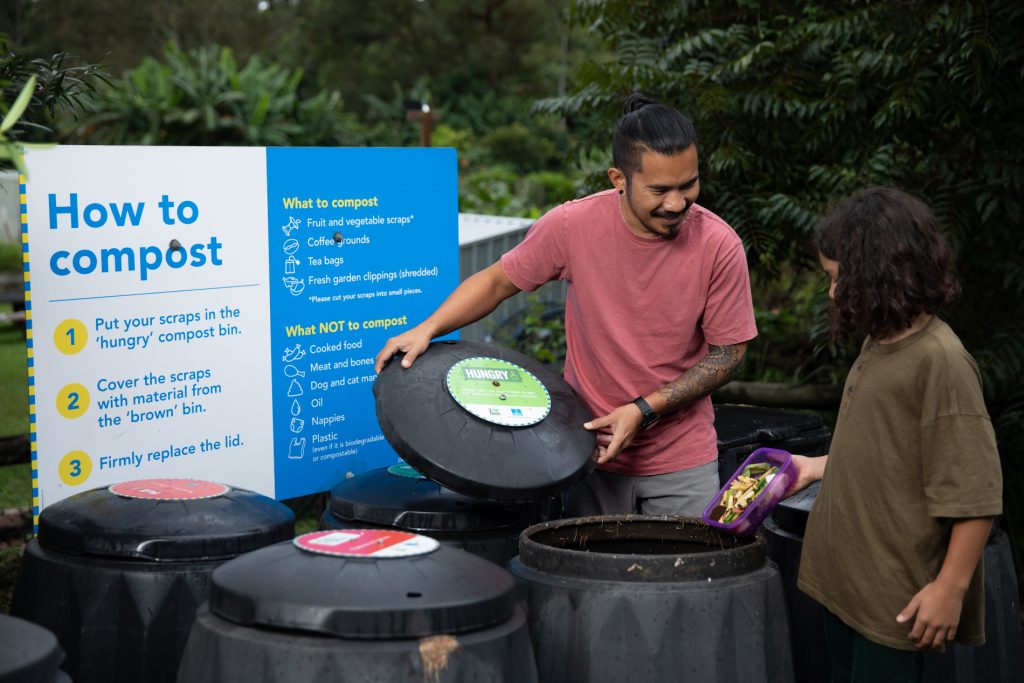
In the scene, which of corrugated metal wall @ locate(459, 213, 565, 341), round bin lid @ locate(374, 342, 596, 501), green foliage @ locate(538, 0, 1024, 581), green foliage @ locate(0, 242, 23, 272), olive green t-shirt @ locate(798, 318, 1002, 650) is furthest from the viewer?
green foliage @ locate(0, 242, 23, 272)

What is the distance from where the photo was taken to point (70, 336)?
3.49m

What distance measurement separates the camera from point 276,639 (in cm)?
210

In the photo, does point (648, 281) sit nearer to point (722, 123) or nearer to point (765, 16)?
point (722, 123)

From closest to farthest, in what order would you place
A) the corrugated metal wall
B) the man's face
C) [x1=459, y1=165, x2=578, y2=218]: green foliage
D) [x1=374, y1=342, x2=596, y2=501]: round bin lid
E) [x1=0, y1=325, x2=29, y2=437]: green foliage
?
[x1=374, y1=342, x2=596, y2=501]: round bin lid
the man's face
the corrugated metal wall
[x1=0, y1=325, x2=29, y2=437]: green foliage
[x1=459, y1=165, x2=578, y2=218]: green foliage

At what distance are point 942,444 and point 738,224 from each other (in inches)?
127

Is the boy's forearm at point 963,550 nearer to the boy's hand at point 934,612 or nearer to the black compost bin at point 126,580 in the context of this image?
the boy's hand at point 934,612

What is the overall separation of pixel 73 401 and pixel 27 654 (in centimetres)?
163

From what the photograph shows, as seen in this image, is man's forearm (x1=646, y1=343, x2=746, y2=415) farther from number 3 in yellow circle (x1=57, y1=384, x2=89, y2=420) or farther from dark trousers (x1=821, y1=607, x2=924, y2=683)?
number 3 in yellow circle (x1=57, y1=384, x2=89, y2=420)

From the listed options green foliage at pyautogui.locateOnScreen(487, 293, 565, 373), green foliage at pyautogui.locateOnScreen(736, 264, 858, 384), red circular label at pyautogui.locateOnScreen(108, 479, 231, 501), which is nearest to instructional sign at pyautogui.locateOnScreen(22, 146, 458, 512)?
red circular label at pyautogui.locateOnScreen(108, 479, 231, 501)

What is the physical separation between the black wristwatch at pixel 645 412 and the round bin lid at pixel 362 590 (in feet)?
3.13

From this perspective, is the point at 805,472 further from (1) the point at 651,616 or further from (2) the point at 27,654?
(2) the point at 27,654

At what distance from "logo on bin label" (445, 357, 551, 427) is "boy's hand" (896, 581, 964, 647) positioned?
102 centimetres

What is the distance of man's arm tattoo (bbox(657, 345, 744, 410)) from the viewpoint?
325cm

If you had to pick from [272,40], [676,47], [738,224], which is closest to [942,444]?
[738,224]
